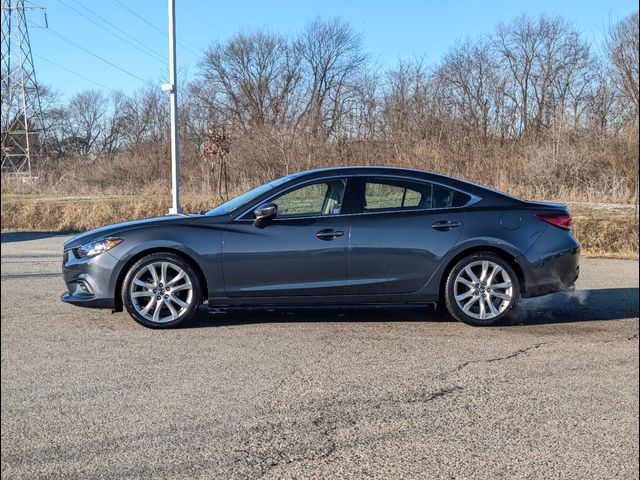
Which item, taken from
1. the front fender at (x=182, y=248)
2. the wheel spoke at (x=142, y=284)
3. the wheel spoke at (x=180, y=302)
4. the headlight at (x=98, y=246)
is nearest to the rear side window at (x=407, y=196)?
the front fender at (x=182, y=248)

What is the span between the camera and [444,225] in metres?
5.73

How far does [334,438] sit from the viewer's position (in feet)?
10.7

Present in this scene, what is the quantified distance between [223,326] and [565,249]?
3.30 meters

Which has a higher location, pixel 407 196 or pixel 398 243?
Result: pixel 407 196

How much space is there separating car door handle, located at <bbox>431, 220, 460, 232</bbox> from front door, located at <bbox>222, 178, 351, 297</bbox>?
2.69 feet

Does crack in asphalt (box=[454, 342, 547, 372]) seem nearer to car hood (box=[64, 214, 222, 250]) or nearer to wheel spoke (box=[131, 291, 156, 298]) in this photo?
car hood (box=[64, 214, 222, 250])

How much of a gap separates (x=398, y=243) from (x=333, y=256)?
61cm

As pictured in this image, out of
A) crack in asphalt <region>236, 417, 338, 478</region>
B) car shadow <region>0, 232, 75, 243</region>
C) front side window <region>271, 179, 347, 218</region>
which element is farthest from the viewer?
car shadow <region>0, 232, 75, 243</region>

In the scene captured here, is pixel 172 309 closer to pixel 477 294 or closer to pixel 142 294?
pixel 142 294

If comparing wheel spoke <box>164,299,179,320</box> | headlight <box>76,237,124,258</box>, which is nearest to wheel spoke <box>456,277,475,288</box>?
wheel spoke <box>164,299,179,320</box>

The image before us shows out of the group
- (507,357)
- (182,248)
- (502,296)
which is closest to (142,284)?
(182,248)

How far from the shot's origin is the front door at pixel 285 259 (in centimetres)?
556

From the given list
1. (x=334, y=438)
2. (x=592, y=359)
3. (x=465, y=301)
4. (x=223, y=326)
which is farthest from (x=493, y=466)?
(x=223, y=326)

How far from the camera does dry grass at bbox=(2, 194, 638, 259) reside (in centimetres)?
1072
